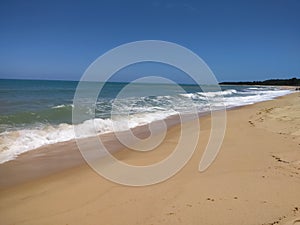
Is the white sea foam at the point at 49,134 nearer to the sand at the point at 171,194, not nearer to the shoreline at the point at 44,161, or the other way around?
the shoreline at the point at 44,161

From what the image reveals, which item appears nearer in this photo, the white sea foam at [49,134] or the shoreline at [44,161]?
the shoreline at [44,161]

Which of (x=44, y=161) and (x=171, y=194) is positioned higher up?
(x=171, y=194)

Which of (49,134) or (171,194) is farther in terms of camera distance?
(49,134)

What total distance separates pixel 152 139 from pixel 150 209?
16.6ft

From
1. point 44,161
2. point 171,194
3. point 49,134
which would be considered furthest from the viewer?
point 49,134

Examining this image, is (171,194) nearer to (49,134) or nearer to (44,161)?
(44,161)

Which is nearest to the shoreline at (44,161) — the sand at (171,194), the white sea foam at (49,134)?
the sand at (171,194)

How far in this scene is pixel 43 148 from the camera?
7.38 meters

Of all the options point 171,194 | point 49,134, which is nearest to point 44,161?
point 49,134

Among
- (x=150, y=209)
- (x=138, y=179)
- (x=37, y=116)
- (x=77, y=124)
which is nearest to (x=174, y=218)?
(x=150, y=209)

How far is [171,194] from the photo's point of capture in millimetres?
4113

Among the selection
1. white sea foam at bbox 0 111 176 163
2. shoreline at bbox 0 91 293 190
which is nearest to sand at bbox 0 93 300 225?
shoreline at bbox 0 91 293 190

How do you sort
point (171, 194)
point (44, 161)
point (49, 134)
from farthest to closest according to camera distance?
point (49, 134)
point (44, 161)
point (171, 194)

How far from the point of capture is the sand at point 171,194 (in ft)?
11.3
